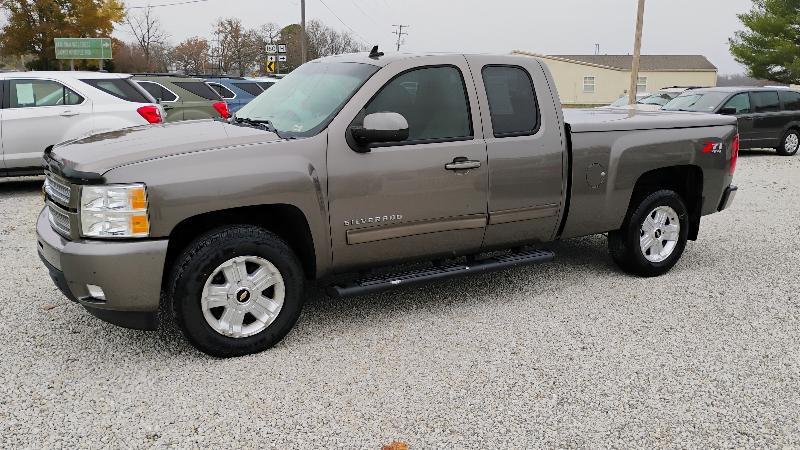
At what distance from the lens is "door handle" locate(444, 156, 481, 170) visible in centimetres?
428

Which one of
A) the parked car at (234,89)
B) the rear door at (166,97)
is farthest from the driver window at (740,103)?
the rear door at (166,97)

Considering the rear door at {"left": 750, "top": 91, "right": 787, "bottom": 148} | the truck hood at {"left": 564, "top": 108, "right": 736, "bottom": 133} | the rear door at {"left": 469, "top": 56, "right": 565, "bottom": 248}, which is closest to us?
the rear door at {"left": 469, "top": 56, "right": 565, "bottom": 248}

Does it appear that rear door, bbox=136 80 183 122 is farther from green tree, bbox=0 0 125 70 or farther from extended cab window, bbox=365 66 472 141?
green tree, bbox=0 0 125 70

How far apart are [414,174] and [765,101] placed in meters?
14.3

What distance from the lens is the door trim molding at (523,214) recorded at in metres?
4.55

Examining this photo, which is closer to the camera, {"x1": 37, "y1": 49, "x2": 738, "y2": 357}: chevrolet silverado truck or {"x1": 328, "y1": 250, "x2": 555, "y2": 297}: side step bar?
{"x1": 37, "y1": 49, "x2": 738, "y2": 357}: chevrolet silverado truck

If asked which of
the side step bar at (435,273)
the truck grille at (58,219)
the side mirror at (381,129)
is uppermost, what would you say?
the side mirror at (381,129)

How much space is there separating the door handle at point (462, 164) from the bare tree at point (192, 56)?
7527cm

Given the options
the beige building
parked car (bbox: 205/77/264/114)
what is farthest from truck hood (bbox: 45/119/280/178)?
the beige building

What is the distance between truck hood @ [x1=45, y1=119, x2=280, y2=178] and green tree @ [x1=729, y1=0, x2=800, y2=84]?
42467 mm

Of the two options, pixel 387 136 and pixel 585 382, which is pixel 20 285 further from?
pixel 585 382

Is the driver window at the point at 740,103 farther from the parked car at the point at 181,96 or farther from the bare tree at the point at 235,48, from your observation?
the bare tree at the point at 235,48

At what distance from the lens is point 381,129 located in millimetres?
3865

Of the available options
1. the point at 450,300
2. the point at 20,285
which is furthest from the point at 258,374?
the point at 20,285
